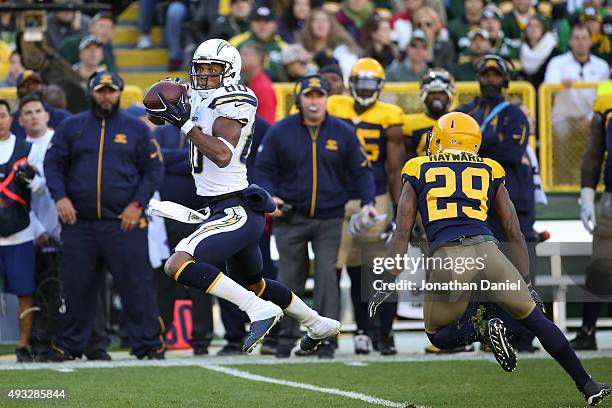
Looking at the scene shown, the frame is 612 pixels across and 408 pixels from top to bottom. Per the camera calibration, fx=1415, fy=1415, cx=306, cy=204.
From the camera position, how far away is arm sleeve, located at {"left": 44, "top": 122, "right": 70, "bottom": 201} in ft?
34.1

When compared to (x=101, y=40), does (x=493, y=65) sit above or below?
below

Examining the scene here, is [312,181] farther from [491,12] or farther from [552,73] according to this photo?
[491,12]

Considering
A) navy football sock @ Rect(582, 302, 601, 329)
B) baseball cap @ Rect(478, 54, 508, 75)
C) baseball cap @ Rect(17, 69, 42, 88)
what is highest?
baseball cap @ Rect(17, 69, 42, 88)

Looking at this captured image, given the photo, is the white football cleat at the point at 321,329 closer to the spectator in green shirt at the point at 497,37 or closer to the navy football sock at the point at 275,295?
the navy football sock at the point at 275,295

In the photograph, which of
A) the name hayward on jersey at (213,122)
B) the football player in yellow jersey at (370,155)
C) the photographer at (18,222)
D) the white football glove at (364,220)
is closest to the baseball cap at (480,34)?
the football player in yellow jersey at (370,155)

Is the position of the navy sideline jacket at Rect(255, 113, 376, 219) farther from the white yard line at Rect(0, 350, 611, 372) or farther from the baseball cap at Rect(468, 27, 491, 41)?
the baseball cap at Rect(468, 27, 491, 41)

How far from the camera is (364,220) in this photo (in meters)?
10.5

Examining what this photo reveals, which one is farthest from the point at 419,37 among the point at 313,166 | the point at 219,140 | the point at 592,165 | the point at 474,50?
the point at 219,140

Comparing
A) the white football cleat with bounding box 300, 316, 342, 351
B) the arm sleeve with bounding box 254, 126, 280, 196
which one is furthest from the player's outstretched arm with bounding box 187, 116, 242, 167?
the arm sleeve with bounding box 254, 126, 280, 196

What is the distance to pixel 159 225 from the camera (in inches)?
460

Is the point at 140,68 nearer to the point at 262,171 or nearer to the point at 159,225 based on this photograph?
the point at 159,225

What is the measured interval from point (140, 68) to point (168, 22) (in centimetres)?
66

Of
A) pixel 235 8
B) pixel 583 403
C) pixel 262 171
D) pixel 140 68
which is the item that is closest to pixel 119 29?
pixel 140 68

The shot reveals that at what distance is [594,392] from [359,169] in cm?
362
